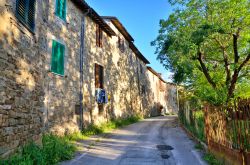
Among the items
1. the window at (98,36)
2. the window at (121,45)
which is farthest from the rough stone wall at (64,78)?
the window at (121,45)

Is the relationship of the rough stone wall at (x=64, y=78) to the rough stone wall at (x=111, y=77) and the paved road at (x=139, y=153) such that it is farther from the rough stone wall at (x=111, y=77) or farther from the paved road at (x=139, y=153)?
the paved road at (x=139, y=153)

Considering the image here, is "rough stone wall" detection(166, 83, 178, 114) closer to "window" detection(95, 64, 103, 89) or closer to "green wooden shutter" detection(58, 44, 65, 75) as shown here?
"window" detection(95, 64, 103, 89)

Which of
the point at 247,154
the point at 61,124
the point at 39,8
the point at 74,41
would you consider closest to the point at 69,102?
the point at 61,124

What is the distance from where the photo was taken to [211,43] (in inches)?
689

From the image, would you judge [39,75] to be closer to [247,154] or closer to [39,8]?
[39,8]

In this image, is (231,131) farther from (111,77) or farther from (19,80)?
(111,77)

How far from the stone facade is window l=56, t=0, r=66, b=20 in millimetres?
250

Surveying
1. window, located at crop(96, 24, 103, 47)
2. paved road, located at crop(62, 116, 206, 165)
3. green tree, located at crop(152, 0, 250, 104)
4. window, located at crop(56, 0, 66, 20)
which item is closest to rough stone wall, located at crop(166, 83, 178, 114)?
green tree, located at crop(152, 0, 250, 104)

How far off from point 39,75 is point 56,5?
490cm

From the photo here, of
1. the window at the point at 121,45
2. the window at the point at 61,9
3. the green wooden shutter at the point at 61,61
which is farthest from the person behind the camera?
the window at the point at 121,45

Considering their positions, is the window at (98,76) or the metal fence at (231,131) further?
the window at (98,76)

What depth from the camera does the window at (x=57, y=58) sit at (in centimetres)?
1113

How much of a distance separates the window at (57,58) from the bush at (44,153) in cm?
339

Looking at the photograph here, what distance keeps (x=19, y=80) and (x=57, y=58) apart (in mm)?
4750
